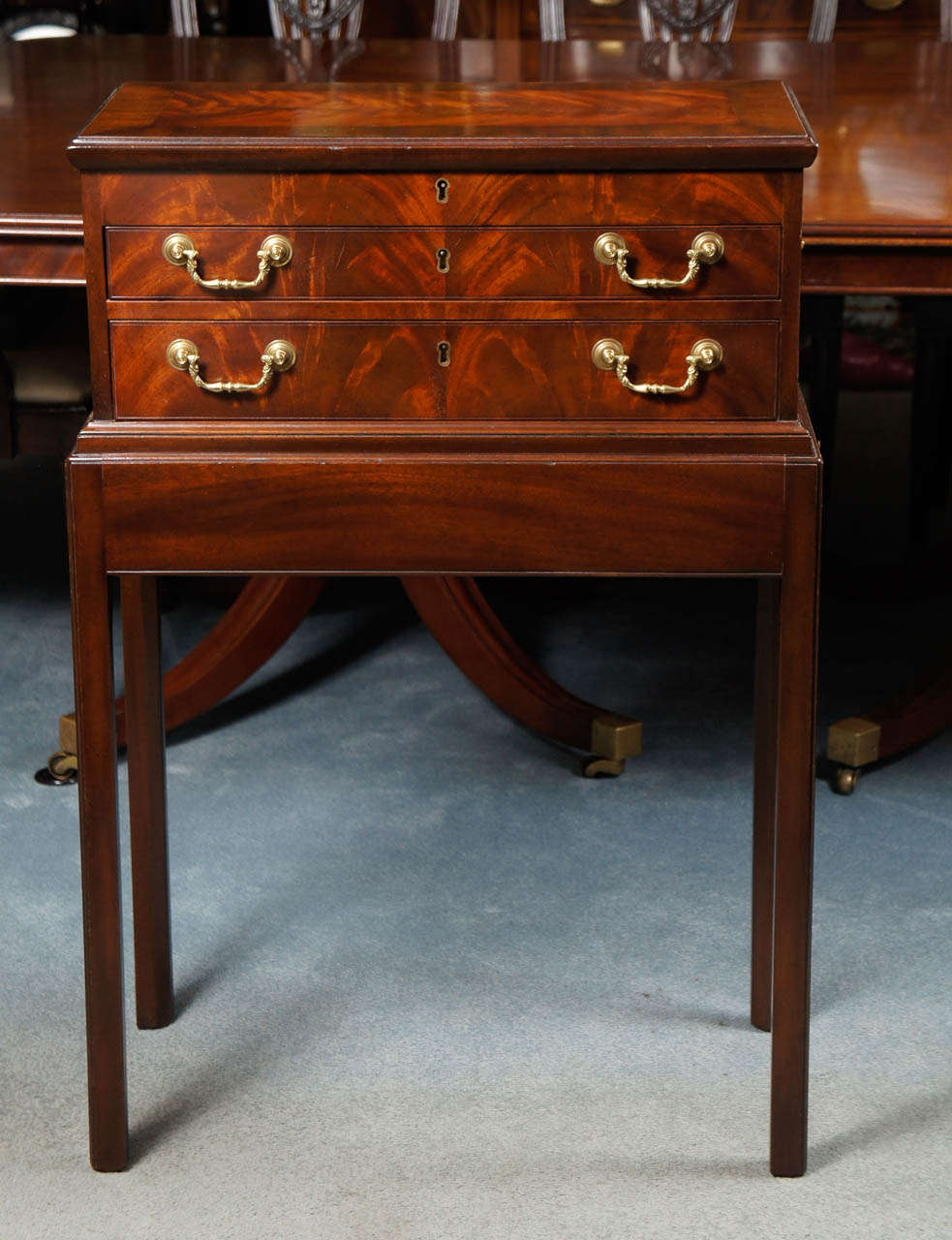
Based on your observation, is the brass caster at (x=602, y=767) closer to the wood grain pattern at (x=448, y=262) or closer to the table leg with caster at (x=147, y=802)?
the table leg with caster at (x=147, y=802)

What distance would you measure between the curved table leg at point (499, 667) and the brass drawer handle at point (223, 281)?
92 centimetres

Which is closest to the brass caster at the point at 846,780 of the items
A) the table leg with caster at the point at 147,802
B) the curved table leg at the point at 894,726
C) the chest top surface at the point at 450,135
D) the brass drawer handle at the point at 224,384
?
the curved table leg at the point at 894,726

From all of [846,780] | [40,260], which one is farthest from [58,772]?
[846,780]

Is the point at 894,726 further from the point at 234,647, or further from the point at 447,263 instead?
the point at 447,263

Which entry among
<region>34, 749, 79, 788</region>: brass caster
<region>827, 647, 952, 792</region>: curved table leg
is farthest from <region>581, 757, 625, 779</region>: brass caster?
<region>34, 749, 79, 788</region>: brass caster

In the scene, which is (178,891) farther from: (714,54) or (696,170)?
(714,54)

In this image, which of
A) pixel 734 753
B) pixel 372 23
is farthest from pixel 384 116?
pixel 372 23

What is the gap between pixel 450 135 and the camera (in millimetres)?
1271

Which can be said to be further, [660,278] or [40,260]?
[40,260]

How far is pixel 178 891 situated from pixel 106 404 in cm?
76

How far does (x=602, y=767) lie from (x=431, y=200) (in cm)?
103


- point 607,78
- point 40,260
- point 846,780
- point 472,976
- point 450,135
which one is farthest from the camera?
point 607,78

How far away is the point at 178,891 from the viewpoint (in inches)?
75.9

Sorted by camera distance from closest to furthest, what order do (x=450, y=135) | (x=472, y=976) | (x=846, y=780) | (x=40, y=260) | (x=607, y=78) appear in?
(x=450, y=135) < (x=40, y=260) < (x=472, y=976) < (x=846, y=780) < (x=607, y=78)
